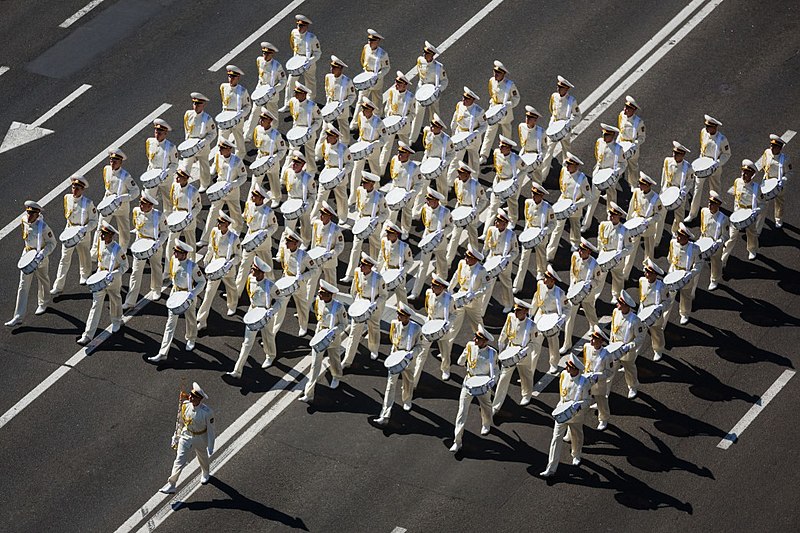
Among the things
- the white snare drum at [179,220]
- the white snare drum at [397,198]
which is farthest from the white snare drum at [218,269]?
the white snare drum at [397,198]

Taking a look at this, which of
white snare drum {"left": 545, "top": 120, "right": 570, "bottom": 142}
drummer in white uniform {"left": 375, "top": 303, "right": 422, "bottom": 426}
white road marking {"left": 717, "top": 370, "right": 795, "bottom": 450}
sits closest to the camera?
white road marking {"left": 717, "top": 370, "right": 795, "bottom": 450}

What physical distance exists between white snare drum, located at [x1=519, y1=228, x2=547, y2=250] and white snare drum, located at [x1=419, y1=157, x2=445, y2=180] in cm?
267

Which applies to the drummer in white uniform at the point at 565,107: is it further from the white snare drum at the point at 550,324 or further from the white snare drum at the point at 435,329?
the white snare drum at the point at 435,329

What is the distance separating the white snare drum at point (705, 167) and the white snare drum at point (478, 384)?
7624 mm

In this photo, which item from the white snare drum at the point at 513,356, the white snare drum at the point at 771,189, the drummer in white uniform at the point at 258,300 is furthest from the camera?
the white snare drum at the point at 771,189

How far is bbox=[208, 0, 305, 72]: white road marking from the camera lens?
146 ft

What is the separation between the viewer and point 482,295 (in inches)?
1375

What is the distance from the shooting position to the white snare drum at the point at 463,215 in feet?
120

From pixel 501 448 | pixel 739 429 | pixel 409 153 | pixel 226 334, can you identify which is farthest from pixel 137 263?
pixel 739 429

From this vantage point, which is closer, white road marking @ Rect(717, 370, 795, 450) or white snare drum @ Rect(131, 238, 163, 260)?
white road marking @ Rect(717, 370, 795, 450)

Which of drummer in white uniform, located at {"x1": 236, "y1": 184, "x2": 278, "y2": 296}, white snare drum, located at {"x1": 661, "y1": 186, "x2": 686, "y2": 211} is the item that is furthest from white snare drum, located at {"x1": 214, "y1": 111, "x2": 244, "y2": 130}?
white snare drum, located at {"x1": 661, "y1": 186, "x2": 686, "y2": 211}

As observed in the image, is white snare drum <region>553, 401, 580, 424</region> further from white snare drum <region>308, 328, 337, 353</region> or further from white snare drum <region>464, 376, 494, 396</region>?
white snare drum <region>308, 328, 337, 353</region>

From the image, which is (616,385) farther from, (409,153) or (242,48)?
(242,48)

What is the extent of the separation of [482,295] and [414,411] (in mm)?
2654
